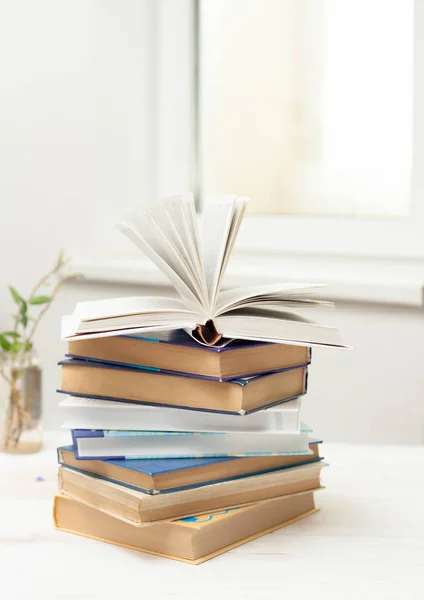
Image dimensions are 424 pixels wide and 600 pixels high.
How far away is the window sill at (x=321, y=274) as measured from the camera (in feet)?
5.28

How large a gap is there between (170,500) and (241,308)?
22 cm

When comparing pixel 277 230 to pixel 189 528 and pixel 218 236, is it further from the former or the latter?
pixel 189 528

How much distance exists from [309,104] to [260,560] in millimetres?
1402

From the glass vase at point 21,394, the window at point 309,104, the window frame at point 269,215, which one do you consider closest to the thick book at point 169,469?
the glass vase at point 21,394

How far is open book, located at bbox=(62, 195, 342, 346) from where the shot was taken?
2.55 feet

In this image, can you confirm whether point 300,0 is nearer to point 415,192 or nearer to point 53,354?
point 415,192

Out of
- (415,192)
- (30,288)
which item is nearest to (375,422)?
(415,192)

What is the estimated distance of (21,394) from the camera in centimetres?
129

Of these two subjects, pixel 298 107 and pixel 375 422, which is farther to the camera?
pixel 298 107

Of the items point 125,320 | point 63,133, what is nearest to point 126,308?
point 125,320

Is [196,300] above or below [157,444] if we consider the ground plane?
above

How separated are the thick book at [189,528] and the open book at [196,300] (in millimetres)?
174

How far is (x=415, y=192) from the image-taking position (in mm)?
1770

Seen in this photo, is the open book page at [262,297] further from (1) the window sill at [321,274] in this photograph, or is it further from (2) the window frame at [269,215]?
(2) the window frame at [269,215]
